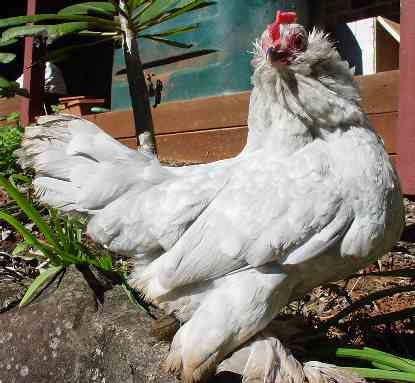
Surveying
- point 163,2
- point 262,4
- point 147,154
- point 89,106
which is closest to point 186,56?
point 262,4

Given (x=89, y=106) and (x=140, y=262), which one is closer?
(x=140, y=262)

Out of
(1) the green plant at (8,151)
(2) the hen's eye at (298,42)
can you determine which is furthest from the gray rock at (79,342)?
(1) the green plant at (8,151)

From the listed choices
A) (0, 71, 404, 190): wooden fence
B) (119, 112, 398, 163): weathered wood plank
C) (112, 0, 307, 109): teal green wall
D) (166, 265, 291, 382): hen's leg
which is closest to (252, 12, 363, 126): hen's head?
(166, 265, 291, 382): hen's leg

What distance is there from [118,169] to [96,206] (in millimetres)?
130

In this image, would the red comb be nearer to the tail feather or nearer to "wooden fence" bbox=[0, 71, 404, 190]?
the tail feather

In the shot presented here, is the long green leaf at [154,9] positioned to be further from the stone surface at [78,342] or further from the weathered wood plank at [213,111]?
the weathered wood plank at [213,111]

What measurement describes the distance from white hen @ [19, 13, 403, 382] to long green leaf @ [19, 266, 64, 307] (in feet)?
1.24

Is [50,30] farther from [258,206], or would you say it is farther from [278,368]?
[278,368]

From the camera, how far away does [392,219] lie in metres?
1.34

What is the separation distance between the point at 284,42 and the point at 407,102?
4.49ft

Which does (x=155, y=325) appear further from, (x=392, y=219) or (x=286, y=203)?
(x=392, y=219)

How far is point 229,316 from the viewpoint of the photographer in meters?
1.26

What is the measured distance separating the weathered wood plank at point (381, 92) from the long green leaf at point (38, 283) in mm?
1811

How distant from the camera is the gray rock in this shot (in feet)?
4.78
